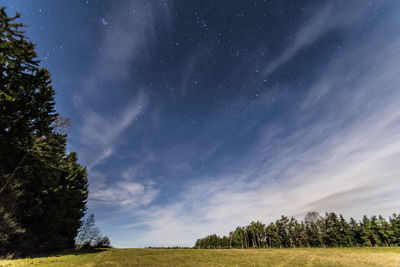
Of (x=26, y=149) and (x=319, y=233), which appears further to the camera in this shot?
(x=319, y=233)

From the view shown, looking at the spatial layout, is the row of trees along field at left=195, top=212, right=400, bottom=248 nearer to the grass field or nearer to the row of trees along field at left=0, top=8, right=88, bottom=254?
the grass field

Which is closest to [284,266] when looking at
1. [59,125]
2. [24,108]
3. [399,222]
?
[59,125]

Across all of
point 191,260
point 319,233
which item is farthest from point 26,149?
point 319,233

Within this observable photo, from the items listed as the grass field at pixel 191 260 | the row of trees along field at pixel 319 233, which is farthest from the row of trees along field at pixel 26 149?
the row of trees along field at pixel 319 233

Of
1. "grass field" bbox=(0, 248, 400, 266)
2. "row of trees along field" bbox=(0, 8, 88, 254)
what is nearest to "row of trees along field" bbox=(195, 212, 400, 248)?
"grass field" bbox=(0, 248, 400, 266)

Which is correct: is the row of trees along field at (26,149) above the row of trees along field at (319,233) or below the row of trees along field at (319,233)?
above

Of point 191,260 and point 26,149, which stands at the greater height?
point 26,149

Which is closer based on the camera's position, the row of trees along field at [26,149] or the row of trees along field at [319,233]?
the row of trees along field at [26,149]

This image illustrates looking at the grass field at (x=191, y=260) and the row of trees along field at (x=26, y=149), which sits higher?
the row of trees along field at (x=26, y=149)

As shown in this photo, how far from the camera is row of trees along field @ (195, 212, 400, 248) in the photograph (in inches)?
2756

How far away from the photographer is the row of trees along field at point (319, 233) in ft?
Result: 230

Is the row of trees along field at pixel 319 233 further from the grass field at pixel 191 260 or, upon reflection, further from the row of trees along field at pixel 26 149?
the row of trees along field at pixel 26 149

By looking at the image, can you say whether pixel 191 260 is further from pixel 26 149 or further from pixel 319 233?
pixel 319 233

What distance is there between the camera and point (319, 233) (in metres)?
82.8
